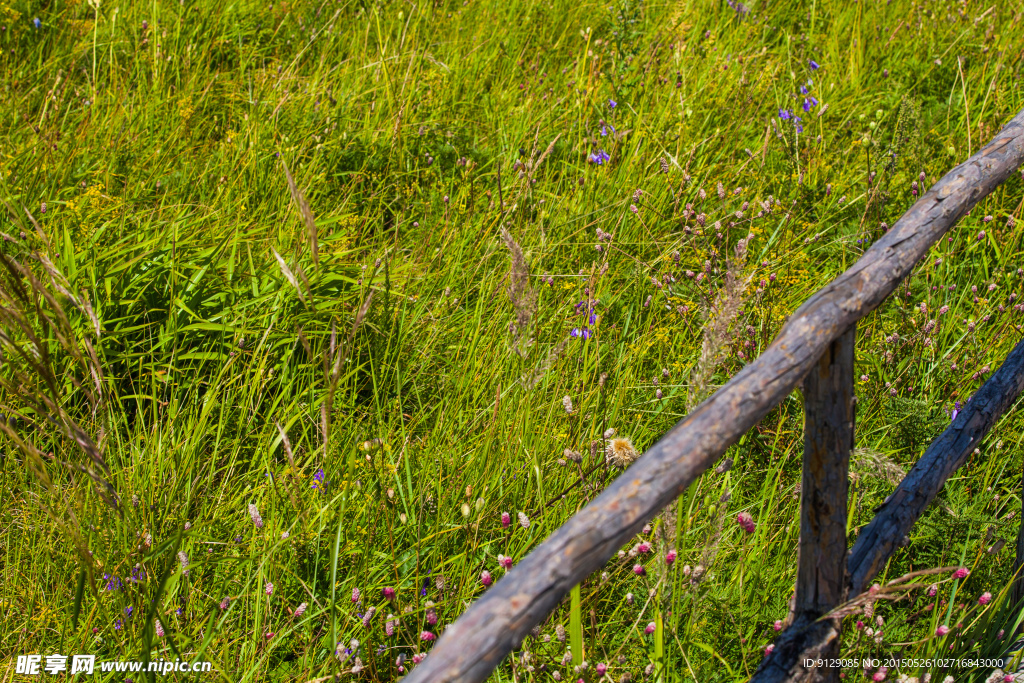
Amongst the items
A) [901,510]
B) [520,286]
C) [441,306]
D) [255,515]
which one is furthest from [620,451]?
[441,306]

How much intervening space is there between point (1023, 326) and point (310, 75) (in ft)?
11.3

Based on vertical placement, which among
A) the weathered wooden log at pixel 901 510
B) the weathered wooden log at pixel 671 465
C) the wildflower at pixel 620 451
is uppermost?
the weathered wooden log at pixel 671 465

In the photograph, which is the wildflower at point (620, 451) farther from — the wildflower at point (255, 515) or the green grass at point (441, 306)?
the wildflower at point (255, 515)

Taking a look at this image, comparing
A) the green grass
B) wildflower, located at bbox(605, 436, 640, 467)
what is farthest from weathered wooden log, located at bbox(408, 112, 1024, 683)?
wildflower, located at bbox(605, 436, 640, 467)

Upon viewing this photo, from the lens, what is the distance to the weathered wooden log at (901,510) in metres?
1.32

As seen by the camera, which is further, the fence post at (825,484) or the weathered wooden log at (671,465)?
the fence post at (825,484)

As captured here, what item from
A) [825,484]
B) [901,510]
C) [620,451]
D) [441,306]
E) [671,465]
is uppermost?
[671,465]

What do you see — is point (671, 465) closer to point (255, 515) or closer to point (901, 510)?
point (901, 510)

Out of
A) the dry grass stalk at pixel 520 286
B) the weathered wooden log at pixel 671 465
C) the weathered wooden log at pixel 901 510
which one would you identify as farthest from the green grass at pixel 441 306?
the weathered wooden log at pixel 671 465

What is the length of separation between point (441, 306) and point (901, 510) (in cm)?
166

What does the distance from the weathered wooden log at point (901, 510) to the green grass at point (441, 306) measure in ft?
0.41

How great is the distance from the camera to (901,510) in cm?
155

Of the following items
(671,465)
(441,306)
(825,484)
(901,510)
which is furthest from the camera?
(441,306)

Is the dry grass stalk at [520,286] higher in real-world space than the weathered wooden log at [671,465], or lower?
lower
